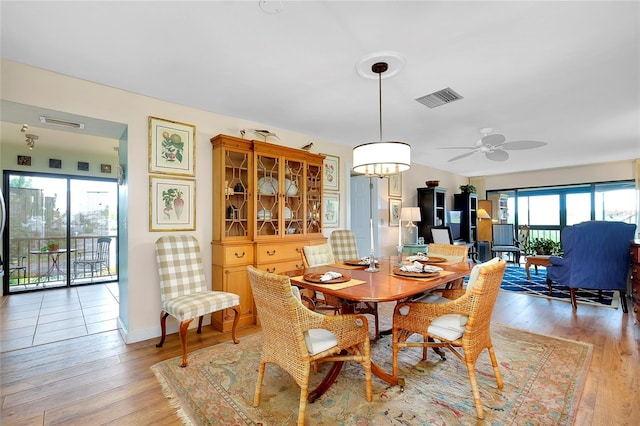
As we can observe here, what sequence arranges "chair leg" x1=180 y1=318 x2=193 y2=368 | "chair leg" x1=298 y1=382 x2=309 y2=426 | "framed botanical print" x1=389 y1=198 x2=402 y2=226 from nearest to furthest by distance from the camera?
"chair leg" x1=298 y1=382 x2=309 y2=426, "chair leg" x1=180 y1=318 x2=193 y2=368, "framed botanical print" x1=389 y1=198 x2=402 y2=226

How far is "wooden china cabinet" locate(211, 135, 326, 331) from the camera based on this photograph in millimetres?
3215

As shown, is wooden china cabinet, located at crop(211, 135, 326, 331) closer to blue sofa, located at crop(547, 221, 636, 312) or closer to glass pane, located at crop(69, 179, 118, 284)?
blue sofa, located at crop(547, 221, 636, 312)

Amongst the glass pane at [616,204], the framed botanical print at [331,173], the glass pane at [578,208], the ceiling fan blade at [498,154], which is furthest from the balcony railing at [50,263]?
the glass pane at [616,204]

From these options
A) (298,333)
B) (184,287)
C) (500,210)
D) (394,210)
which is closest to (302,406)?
(298,333)

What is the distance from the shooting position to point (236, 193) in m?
3.38

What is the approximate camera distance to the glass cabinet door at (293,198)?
3.78 m

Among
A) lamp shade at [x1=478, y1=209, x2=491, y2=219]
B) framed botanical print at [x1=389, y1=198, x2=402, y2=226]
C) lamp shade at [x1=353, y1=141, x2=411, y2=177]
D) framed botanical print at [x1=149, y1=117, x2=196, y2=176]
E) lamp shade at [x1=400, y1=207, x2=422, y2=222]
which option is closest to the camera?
lamp shade at [x1=353, y1=141, x2=411, y2=177]

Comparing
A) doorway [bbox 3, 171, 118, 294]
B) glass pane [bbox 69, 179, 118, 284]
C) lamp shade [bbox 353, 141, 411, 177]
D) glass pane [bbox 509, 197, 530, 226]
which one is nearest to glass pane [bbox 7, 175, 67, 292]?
doorway [bbox 3, 171, 118, 294]

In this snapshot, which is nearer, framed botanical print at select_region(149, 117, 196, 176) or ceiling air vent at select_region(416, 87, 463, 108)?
ceiling air vent at select_region(416, 87, 463, 108)

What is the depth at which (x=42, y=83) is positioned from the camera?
242 cm

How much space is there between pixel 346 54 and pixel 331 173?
2.50 meters

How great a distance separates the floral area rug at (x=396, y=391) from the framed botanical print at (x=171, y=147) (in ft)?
6.03

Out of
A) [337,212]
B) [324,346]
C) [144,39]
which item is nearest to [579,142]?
[337,212]

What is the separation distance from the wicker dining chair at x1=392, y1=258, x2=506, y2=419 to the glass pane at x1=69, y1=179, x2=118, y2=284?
5.92 meters
